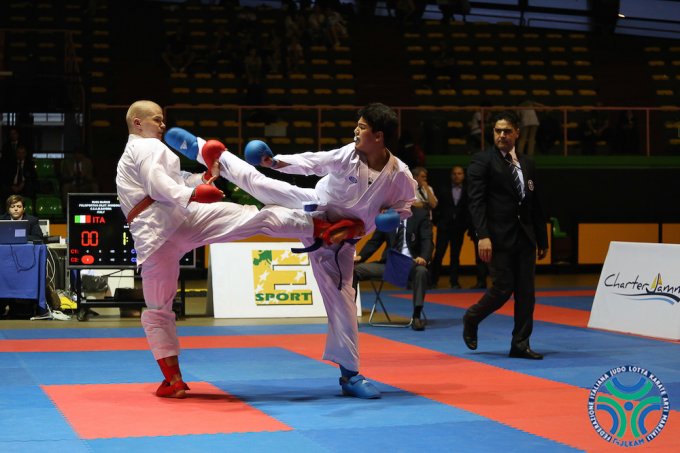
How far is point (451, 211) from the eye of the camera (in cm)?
1605

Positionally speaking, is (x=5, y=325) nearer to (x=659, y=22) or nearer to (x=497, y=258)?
(x=497, y=258)

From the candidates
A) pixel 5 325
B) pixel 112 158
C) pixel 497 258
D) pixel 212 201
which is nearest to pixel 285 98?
pixel 112 158

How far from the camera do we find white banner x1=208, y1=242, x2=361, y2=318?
1195cm

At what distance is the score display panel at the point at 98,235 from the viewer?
11.3 meters

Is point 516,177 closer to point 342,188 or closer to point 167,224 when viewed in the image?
point 342,188

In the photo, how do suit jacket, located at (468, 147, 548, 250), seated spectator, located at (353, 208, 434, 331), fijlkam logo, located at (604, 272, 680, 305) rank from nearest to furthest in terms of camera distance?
suit jacket, located at (468, 147, 548, 250) < fijlkam logo, located at (604, 272, 680, 305) < seated spectator, located at (353, 208, 434, 331)

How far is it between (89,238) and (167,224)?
5455 millimetres

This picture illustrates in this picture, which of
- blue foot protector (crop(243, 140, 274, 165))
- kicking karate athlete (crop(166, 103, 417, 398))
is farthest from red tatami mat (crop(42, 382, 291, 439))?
blue foot protector (crop(243, 140, 274, 165))

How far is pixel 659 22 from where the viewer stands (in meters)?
26.7

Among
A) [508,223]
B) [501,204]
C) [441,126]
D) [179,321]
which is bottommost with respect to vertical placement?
[179,321]

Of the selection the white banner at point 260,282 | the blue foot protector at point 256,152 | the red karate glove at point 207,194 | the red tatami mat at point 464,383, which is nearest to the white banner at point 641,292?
the red tatami mat at point 464,383

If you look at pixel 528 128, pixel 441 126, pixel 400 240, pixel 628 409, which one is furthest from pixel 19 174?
pixel 628 409

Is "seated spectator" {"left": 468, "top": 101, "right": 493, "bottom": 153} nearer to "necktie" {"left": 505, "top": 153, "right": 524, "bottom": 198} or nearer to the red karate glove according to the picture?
"necktie" {"left": 505, "top": 153, "right": 524, "bottom": 198}

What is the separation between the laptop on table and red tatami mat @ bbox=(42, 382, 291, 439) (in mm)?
5046
